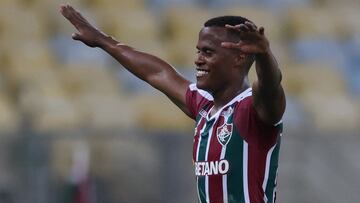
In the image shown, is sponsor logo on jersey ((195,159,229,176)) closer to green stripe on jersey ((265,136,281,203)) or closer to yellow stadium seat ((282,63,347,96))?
green stripe on jersey ((265,136,281,203))

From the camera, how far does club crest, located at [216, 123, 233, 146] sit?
540 centimetres

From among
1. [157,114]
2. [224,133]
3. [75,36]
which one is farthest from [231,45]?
[157,114]

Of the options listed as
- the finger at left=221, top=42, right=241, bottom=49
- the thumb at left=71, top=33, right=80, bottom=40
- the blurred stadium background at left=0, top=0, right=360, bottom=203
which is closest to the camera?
the finger at left=221, top=42, right=241, bottom=49

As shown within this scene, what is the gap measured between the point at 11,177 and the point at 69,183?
Result: 48 centimetres

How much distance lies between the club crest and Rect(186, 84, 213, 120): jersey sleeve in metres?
0.46

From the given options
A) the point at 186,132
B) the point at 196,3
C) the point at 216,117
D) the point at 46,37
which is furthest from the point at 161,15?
the point at 216,117

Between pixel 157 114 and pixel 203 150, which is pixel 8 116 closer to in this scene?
pixel 157 114

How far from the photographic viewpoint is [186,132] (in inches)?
356

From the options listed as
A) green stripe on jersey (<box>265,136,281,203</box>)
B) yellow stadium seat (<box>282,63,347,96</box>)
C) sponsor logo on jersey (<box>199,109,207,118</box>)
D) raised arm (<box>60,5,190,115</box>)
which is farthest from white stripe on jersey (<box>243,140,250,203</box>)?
yellow stadium seat (<box>282,63,347,96</box>)

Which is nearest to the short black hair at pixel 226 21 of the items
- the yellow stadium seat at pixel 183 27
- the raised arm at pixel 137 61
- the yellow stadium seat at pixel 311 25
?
the raised arm at pixel 137 61

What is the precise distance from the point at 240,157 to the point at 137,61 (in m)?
1.37

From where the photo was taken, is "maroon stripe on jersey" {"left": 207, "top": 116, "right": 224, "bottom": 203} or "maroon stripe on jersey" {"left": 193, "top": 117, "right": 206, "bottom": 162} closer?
"maroon stripe on jersey" {"left": 207, "top": 116, "right": 224, "bottom": 203}

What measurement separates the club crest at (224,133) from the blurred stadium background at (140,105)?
3510 mm

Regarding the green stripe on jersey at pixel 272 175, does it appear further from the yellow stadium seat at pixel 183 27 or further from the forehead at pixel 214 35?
the yellow stadium seat at pixel 183 27
